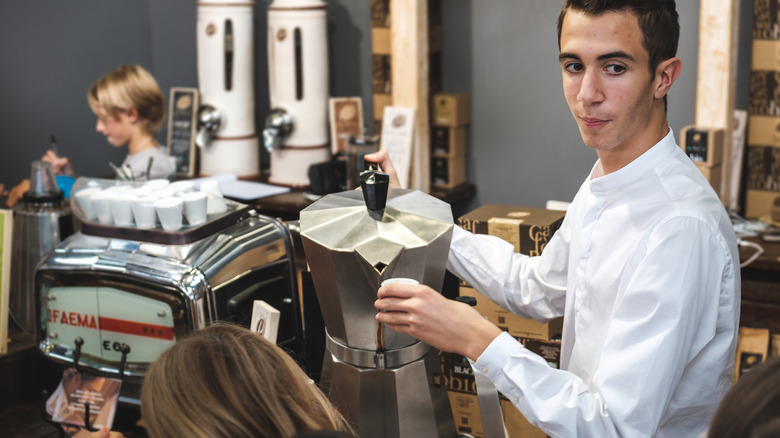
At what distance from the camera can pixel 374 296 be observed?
1386 millimetres

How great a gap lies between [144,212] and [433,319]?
775 millimetres

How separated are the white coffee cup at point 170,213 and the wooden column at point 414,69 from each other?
6.02ft

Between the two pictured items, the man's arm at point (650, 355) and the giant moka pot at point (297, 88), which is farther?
the giant moka pot at point (297, 88)

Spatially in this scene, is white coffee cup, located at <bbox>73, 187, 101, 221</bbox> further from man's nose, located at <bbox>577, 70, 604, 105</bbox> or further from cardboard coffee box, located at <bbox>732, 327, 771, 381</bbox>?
cardboard coffee box, located at <bbox>732, 327, 771, 381</bbox>

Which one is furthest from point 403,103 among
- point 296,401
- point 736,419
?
point 736,419

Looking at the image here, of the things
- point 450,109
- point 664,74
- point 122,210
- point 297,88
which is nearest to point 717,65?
point 450,109

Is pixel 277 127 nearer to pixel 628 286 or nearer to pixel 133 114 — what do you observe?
pixel 133 114

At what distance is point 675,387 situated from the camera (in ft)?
4.57

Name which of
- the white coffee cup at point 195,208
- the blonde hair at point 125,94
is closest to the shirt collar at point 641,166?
the white coffee cup at point 195,208

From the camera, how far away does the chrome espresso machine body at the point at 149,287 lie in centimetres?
174

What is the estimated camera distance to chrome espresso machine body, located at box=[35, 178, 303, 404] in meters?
1.74

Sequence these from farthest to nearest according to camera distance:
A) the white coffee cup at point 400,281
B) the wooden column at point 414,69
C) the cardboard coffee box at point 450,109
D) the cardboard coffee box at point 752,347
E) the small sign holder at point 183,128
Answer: the small sign holder at point 183,128
the cardboard coffee box at point 450,109
the wooden column at point 414,69
the cardboard coffee box at point 752,347
the white coffee cup at point 400,281

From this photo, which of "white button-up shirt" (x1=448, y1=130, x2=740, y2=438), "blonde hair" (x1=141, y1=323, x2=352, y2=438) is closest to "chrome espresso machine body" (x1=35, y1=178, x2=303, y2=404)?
"blonde hair" (x1=141, y1=323, x2=352, y2=438)

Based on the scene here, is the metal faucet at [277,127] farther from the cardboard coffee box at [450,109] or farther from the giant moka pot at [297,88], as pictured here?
the cardboard coffee box at [450,109]
